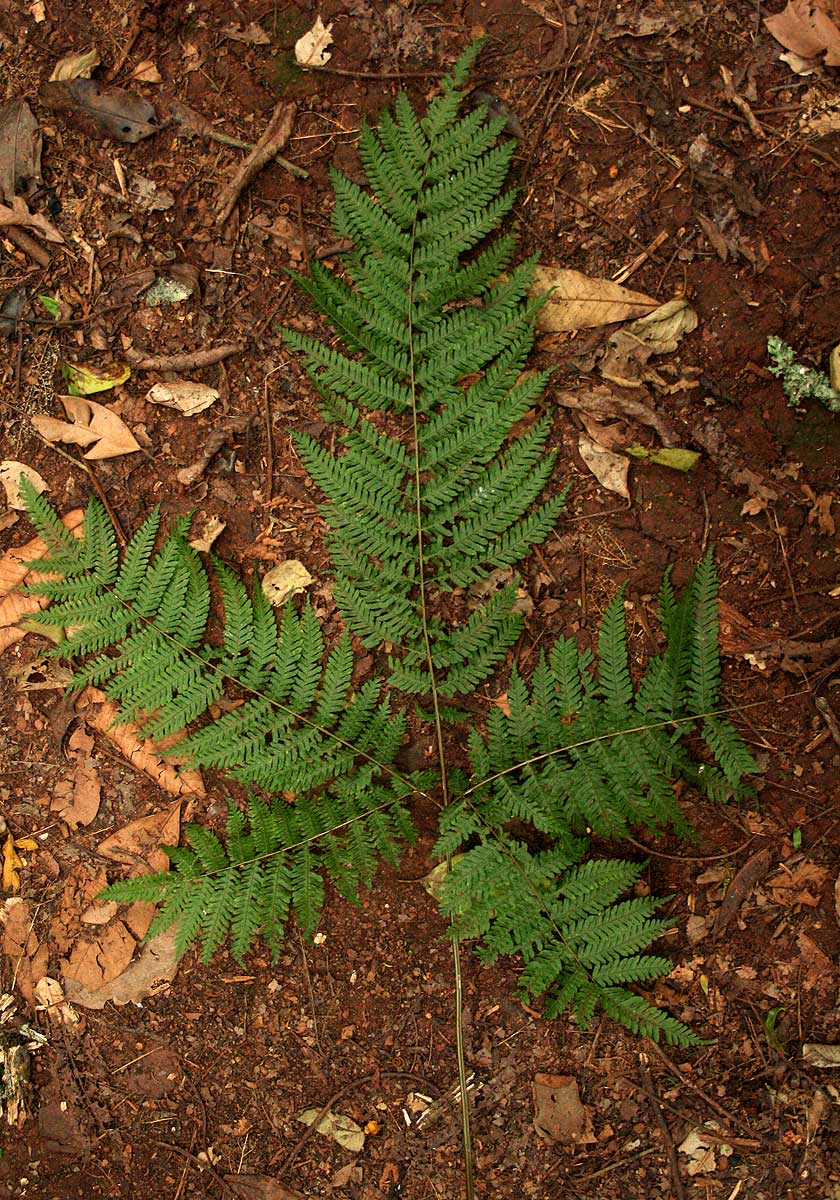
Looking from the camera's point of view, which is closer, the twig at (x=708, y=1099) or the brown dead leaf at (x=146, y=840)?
the twig at (x=708, y=1099)

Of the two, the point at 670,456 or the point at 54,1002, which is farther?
the point at 54,1002

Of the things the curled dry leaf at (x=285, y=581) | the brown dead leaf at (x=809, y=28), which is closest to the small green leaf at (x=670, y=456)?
the curled dry leaf at (x=285, y=581)

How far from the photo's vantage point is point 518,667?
129 inches

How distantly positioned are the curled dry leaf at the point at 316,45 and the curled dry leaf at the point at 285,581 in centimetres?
184

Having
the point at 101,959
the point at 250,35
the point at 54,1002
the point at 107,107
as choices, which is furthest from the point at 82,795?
the point at 250,35

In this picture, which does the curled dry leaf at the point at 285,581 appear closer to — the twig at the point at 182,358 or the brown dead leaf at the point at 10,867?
the twig at the point at 182,358

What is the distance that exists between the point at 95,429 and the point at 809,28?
293cm

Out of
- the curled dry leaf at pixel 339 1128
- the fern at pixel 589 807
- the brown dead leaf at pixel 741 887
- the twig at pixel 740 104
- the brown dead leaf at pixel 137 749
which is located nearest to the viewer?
the fern at pixel 589 807

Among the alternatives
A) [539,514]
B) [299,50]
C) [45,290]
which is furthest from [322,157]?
[539,514]

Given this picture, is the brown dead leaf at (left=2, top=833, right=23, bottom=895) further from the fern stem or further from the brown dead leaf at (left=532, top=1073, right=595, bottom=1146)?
the brown dead leaf at (left=532, top=1073, right=595, bottom=1146)

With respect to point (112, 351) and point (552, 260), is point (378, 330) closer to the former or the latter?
point (552, 260)

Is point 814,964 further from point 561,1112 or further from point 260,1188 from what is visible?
point 260,1188

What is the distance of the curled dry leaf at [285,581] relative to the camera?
3.30 meters

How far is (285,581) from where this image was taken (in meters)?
3.31
